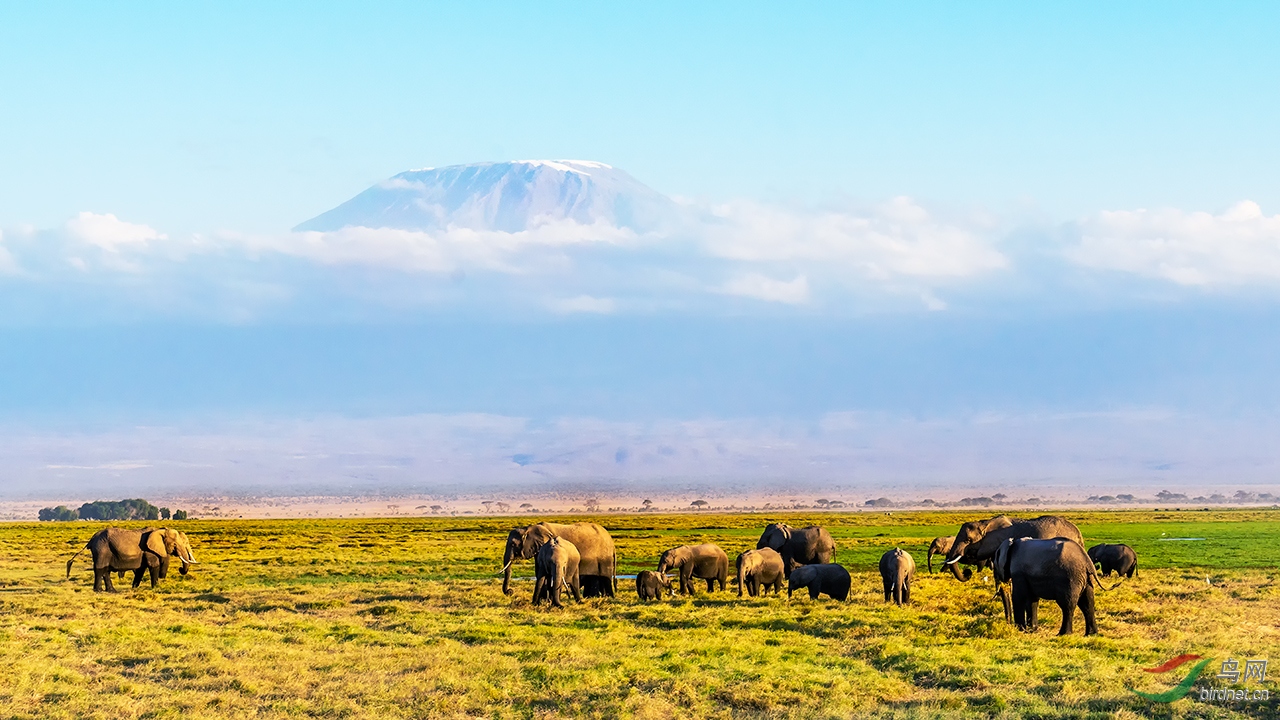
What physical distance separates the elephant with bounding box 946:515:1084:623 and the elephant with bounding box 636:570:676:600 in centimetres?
966

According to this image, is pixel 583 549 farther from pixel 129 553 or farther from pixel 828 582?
pixel 129 553

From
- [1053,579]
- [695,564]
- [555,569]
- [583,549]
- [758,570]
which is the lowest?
[758,570]

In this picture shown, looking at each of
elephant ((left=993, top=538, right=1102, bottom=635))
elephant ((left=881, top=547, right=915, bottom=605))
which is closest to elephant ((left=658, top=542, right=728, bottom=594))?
elephant ((left=881, top=547, right=915, bottom=605))

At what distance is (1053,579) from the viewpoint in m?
24.9

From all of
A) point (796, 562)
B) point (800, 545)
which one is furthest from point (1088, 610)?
point (796, 562)

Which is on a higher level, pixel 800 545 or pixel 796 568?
pixel 800 545

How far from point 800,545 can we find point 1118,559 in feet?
43.5

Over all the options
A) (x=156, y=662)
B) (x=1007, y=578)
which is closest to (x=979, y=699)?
(x=1007, y=578)

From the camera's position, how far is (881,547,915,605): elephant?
3225 centimetres

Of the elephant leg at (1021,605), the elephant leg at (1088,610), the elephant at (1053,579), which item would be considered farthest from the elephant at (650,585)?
the elephant leg at (1088,610)

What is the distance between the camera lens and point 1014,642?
23688 mm

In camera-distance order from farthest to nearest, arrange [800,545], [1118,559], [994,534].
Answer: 1. [1118,559]
2. [800,545]
3. [994,534]

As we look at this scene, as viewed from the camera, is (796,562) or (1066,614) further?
(796,562)

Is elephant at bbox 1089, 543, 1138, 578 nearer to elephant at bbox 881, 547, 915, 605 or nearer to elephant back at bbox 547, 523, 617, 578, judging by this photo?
elephant at bbox 881, 547, 915, 605
